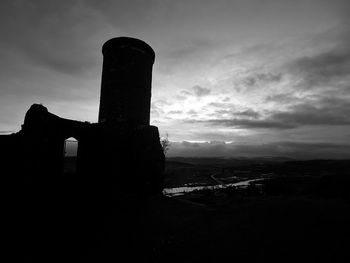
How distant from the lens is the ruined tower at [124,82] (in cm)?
1054

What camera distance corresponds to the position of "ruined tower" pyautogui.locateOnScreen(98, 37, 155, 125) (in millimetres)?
10539

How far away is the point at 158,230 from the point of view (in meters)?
7.19

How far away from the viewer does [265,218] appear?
23.9ft

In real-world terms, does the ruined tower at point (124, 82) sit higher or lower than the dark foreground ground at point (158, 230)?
higher

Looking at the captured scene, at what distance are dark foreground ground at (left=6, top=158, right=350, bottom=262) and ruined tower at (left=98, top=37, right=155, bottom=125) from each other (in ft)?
12.2

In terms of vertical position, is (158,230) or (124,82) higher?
(124,82)

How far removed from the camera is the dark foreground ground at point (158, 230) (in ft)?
17.5

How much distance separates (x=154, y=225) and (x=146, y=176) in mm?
3248

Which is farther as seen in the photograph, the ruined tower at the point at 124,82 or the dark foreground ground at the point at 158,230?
the ruined tower at the point at 124,82

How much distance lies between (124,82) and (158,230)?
7.00m

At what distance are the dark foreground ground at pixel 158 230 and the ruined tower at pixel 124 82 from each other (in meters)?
3.71

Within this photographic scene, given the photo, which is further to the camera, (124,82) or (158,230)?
(124,82)

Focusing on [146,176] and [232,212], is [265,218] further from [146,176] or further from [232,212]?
[146,176]

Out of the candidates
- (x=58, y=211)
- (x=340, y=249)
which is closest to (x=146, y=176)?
(x=58, y=211)
